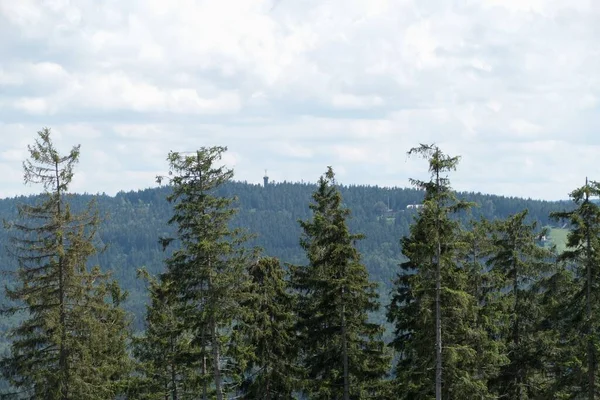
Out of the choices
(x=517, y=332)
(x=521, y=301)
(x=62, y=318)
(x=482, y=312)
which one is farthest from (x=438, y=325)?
(x=62, y=318)

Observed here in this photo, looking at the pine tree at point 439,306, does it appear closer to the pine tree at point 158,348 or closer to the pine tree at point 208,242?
the pine tree at point 208,242

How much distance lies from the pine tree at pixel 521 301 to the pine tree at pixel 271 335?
9507 millimetres

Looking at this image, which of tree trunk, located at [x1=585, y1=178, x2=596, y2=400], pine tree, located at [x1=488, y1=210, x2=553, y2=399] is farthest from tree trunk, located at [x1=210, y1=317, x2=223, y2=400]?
tree trunk, located at [x1=585, y1=178, x2=596, y2=400]

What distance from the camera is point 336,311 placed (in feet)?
115

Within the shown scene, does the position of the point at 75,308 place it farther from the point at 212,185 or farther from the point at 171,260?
the point at 212,185

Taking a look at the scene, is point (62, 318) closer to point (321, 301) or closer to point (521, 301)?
point (321, 301)

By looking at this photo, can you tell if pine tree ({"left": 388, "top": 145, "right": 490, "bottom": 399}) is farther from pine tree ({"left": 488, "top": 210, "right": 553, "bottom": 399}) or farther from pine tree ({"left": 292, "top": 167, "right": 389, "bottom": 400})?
pine tree ({"left": 488, "top": 210, "right": 553, "bottom": 399})

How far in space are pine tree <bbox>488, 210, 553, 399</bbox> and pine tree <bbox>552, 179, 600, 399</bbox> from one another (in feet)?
14.8

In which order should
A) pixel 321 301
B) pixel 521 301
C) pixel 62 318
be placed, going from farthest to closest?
pixel 521 301 → pixel 321 301 → pixel 62 318

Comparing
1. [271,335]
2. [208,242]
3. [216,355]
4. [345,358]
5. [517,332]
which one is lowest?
[345,358]

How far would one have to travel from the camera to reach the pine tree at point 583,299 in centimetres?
3103

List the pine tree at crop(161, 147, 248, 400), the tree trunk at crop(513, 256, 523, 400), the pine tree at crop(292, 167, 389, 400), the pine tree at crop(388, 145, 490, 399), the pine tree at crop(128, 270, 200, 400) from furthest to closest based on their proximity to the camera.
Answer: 1. the pine tree at crop(128, 270, 200, 400)
2. the tree trunk at crop(513, 256, 523, 400)
3. the pine tree at crop(292, 167, 389, 400)
4. the pine tree at crop(161, 147, 248, 400)
5. the pine tree at crop(388, 145, 490, 399)

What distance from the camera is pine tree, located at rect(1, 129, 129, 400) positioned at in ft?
105

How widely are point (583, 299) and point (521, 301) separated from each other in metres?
5.39
